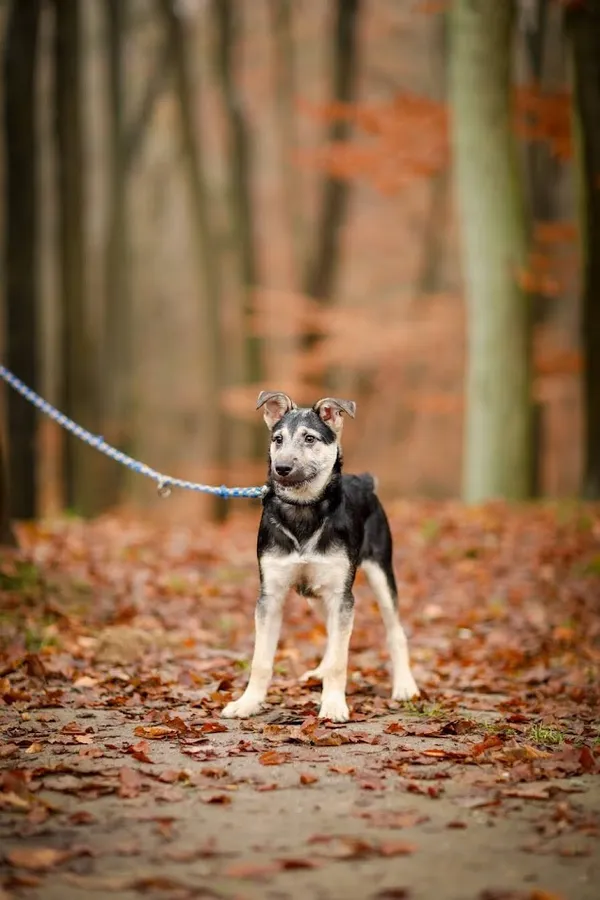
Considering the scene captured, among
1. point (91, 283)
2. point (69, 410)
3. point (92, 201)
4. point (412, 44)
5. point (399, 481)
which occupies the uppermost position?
point (412, 44)

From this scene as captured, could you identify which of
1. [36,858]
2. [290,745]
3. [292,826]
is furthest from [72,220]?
[36,858]

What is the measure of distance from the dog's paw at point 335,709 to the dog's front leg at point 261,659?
0.37 meters

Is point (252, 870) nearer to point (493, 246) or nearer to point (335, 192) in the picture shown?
point (493, 246)

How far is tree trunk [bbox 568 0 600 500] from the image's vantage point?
15.0 meters

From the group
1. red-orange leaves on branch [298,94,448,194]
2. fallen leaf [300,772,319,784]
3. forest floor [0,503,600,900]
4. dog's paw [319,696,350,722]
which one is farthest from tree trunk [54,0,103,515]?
fallen leaf [300,772,319,784]

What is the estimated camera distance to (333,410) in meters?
6.63

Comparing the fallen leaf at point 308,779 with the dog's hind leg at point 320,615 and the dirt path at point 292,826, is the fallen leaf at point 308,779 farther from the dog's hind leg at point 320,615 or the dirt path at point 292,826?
the dog's hind leg at point 320,615

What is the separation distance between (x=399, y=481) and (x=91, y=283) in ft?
39.8

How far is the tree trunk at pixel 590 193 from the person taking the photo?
1504 cm

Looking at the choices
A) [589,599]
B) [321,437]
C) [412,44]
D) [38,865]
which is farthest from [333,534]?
[412,44]

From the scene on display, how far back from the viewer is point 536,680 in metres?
8.30

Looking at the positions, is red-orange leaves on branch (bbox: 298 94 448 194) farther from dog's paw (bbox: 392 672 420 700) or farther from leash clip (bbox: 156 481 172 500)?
dog's paw (bbox: 392 672 420 700)

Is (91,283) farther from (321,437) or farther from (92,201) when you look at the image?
(321,437)

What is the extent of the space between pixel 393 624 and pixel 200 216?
56.5 ft
